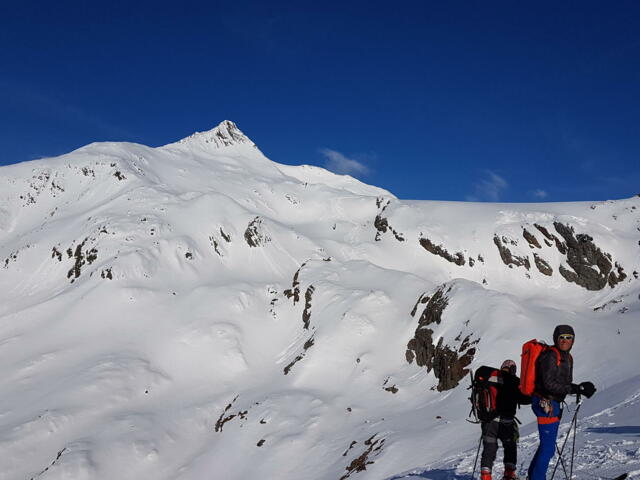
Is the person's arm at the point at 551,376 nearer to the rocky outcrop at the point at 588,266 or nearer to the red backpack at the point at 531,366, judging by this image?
the red backpack at the point at 531,366

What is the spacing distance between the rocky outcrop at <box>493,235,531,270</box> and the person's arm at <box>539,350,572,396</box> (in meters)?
71.2

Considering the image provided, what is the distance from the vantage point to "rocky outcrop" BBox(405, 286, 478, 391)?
107ft

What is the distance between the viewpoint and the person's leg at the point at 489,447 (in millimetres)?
7512

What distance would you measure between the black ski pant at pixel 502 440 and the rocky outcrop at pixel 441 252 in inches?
2702

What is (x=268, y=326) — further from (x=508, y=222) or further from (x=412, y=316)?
(x=508, y=222)

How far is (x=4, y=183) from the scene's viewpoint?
88312 mm

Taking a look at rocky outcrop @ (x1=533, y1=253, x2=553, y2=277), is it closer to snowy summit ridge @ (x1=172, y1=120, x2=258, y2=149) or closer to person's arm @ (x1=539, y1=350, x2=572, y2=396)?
person's arm @ (x1=539, y1=350, x2=572, y2=396)

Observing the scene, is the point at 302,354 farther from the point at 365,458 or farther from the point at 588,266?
the point at 588,266

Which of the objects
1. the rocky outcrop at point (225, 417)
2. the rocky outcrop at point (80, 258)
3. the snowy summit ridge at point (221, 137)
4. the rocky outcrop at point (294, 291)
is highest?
the snowy summit ridge at point (221, 137)

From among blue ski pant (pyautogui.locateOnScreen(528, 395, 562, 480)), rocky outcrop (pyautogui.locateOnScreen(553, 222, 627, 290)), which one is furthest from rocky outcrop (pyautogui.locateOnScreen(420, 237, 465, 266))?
blue ski pant (pyautogui.locateOnScreen(528, 395, 562, 480))

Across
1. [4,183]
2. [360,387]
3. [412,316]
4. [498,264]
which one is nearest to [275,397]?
[360,387]

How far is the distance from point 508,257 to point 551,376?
72.2 m

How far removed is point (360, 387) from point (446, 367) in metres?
9.50

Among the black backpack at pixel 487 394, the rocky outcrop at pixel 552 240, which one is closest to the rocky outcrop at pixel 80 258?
the black backpack at pixel 487 394
